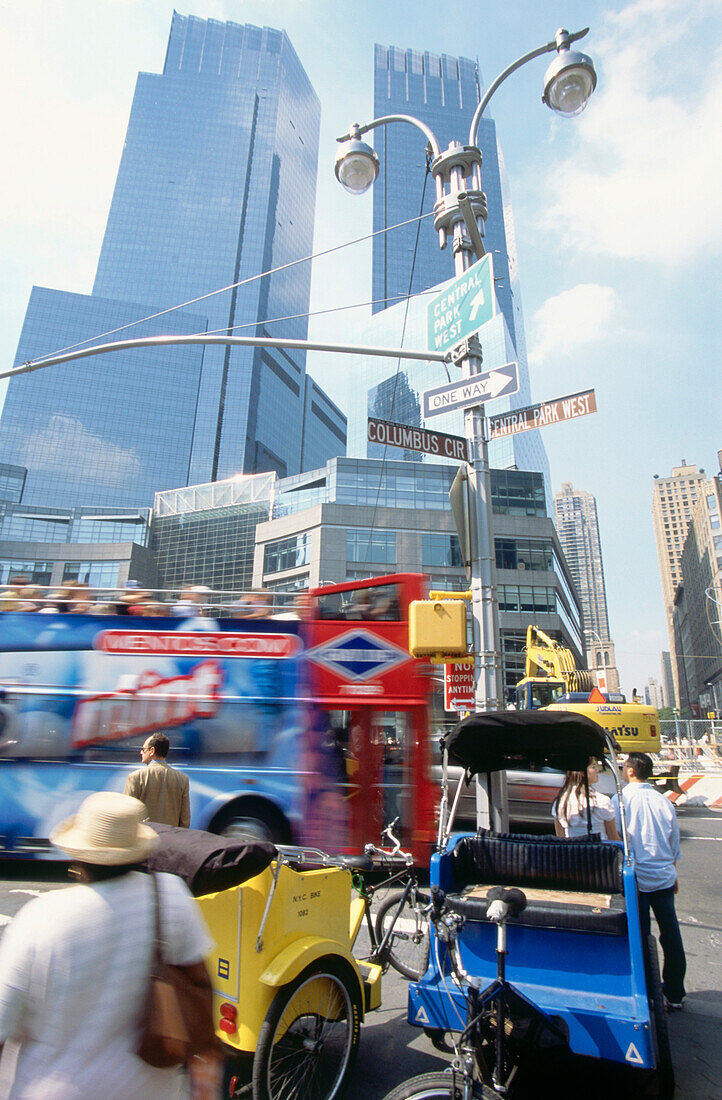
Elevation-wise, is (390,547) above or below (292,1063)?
above

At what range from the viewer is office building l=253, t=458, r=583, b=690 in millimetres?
60719

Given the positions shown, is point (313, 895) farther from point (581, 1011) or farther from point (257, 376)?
point (257, 376)

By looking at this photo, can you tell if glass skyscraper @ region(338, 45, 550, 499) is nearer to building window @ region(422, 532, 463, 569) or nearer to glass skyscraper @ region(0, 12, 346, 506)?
building window @ region(422, 532, 463, 569)

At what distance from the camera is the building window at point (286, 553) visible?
63062 millimetres

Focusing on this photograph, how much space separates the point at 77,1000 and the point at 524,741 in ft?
12.3

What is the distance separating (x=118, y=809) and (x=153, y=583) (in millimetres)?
101071

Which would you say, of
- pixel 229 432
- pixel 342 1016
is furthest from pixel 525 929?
pixel 229 432

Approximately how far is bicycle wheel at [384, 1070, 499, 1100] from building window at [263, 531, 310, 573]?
197ft

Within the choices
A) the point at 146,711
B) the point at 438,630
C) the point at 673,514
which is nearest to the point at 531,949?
the point at 438,630

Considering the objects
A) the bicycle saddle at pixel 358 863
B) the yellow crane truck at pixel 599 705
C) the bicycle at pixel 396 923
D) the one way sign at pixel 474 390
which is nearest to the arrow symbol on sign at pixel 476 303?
the one way sign at pixel 474 390

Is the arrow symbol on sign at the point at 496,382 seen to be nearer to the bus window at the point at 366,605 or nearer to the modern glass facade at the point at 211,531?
the bus window at the point at 366,605

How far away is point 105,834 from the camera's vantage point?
6.27 feet

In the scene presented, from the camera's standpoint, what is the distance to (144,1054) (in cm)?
178

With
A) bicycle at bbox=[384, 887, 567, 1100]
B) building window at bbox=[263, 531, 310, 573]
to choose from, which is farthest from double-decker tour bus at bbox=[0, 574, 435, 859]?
building window at bbox=[263, 531, 310, 573]
